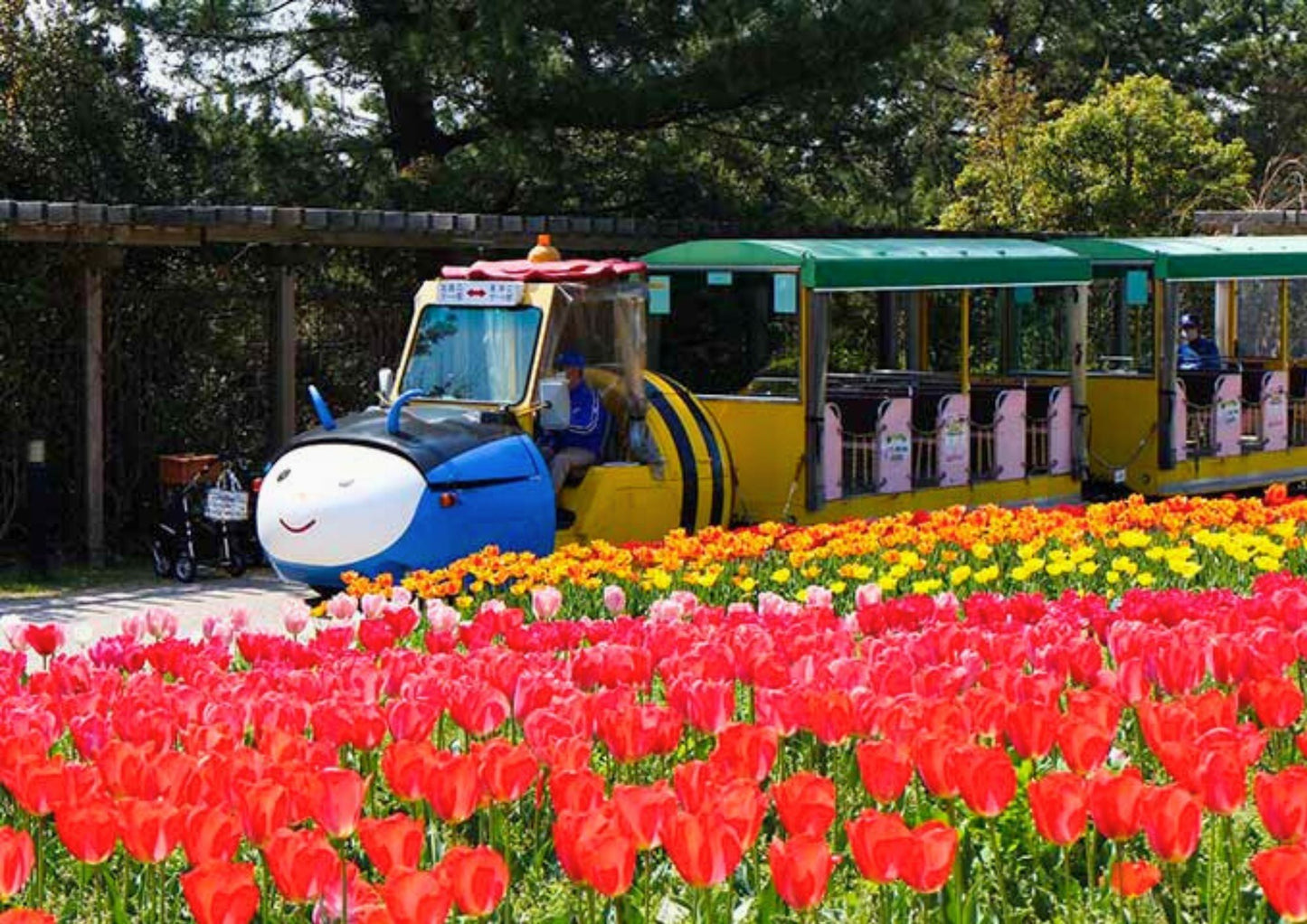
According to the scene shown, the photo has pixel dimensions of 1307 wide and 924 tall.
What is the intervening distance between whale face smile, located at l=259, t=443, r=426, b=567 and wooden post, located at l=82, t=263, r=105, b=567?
380 cm

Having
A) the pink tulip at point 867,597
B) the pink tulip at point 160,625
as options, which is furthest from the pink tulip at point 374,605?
the pink tulip at point 867,597

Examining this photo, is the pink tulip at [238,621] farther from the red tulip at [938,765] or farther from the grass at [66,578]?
the grass at [66,578]

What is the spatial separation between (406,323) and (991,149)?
1413 centimetres

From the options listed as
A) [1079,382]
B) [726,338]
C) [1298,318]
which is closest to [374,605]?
[726,338]

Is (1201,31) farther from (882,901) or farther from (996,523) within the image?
(882,901)

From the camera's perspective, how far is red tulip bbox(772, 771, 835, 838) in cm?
370

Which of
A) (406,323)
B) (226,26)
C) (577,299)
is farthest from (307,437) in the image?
(226,26)

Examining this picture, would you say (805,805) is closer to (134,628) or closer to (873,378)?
(134,628)

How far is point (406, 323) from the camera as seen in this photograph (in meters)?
17.6

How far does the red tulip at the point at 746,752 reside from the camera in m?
4.24

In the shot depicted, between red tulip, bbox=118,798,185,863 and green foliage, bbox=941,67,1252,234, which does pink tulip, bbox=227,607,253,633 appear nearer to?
red tulip, bbox=118,798,185,863

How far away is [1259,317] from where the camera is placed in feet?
66.6

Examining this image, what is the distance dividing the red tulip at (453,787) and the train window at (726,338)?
10469 mm

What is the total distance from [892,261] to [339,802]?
11.4 meters
